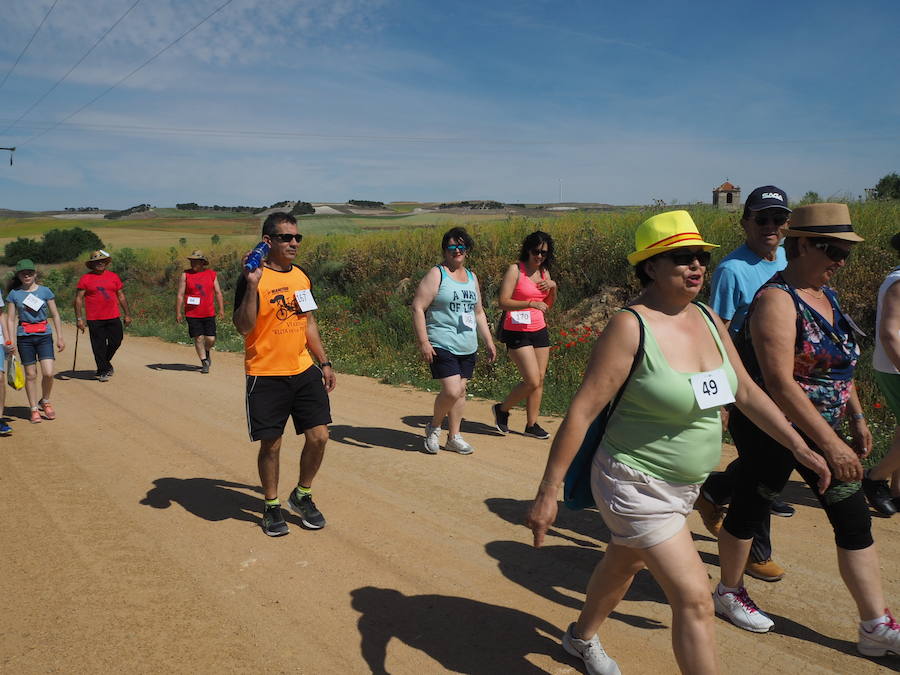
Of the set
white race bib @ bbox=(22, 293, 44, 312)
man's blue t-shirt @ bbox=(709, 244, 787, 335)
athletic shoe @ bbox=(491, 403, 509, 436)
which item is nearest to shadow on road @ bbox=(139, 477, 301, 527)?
athletic shoe @ bbox=(491, 403, 509, 436)

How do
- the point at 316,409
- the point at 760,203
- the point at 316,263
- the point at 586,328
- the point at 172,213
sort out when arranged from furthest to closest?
the point at 172,213 < the point at 316,263 < the point at 586,328 < the point at 316,409 < the point at 760,203

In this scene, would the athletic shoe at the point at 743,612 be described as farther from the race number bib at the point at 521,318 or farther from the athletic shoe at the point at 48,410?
the athletic shoe at the point at 48,410

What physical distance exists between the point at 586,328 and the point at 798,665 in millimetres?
7547

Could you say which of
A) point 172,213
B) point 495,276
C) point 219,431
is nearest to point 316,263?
point 495,276

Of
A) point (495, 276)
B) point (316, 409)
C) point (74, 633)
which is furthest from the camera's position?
point (495, 276)

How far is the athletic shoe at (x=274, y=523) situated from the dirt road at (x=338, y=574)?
90 mm

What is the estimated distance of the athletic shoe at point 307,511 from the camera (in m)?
4.69

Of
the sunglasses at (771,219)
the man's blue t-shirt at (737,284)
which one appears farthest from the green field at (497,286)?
the sunglasses at (771,219)

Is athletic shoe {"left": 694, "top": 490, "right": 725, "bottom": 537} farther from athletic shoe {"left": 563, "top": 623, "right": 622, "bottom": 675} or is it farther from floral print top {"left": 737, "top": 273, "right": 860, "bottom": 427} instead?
athletic shoe {"left": 563, "top": 623, "right": 622, "bottom": 675}

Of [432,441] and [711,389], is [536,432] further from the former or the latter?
[711,389]

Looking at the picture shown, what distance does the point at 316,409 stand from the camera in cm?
468

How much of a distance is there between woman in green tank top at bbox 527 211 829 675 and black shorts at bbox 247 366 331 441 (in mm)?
Answer: 2403

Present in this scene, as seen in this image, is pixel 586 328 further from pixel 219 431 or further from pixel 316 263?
pixel 316 263

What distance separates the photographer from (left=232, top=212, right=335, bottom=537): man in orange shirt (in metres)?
4.49
